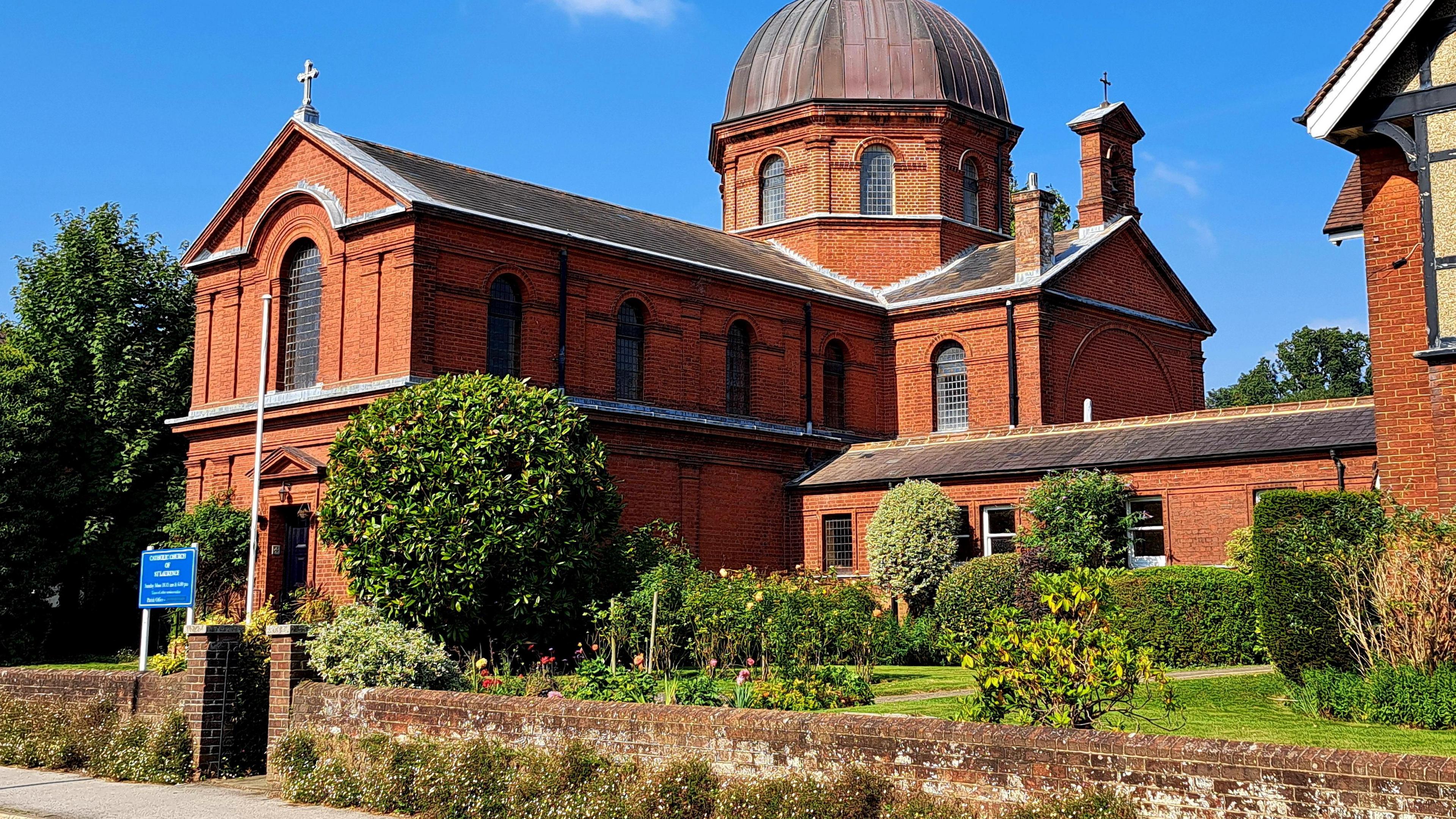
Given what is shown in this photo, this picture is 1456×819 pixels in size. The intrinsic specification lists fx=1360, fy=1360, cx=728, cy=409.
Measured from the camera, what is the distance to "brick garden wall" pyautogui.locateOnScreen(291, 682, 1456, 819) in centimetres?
764

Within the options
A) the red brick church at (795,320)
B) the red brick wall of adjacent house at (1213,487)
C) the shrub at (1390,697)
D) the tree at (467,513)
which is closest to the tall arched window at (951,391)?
the red brick church at (795,320)

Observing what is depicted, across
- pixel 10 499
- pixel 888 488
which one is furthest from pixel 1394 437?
pixel 10 499

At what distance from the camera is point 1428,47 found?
14836 mm

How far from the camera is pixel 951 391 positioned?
33500 millimetres

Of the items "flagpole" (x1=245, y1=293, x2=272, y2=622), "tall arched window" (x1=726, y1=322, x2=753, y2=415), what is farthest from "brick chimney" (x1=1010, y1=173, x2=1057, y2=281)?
"flagpole" (x1=245, y1=293, x2=272, y2=622)

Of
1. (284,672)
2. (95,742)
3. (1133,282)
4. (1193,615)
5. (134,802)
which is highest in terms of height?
(1133,282)

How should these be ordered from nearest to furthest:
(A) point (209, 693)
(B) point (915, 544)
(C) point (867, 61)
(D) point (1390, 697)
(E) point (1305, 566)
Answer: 1. (D) point (1390, 697)
2. (E) point (1305, 566)
3. (A) point (209, 693)
4. (B) point (915, 544)
5. (C) point (867, 61)

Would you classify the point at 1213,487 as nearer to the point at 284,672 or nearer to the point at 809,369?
the point at 809,369

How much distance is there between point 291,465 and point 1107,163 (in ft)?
68.9

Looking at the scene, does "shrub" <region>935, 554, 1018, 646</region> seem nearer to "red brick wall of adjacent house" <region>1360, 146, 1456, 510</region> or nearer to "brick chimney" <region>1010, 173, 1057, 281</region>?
"red brick wall of adjacent house" <region>1360, 146, 1456, 510</region>

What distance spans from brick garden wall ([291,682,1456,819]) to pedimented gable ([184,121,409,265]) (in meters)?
16.3

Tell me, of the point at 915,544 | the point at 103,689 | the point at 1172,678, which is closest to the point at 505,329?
the point at 915,544

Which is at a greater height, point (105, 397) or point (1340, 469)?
point (105, 397)

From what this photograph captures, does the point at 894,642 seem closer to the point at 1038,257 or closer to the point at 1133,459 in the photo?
the point at 1133,459
